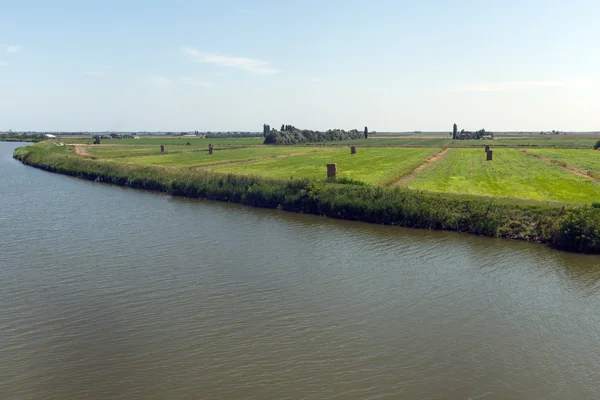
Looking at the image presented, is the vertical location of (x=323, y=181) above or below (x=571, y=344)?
above

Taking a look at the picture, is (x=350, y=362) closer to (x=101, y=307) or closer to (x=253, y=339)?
(x=253, y=339)

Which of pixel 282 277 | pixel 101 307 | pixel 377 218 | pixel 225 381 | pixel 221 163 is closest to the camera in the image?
pixel 225 381

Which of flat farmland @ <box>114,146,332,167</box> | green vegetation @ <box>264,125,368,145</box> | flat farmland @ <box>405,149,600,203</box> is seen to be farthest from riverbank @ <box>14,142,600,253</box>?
green vegetation @ <box>264,125,368,145</box>

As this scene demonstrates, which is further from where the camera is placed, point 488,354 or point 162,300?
point 162,300

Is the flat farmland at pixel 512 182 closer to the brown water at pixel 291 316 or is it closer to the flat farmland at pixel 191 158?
the brown water at pixel 291 316

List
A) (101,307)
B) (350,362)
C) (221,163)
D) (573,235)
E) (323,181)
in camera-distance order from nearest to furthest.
Answer: (350,362)
(101,307)
(573,235)
(323,181)
(221,163)

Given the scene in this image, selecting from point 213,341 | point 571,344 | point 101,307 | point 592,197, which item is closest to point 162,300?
point 101,307

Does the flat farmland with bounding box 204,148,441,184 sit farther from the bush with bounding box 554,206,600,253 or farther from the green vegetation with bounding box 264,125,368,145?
the green vegetation with bounding box 264,125,368,145
